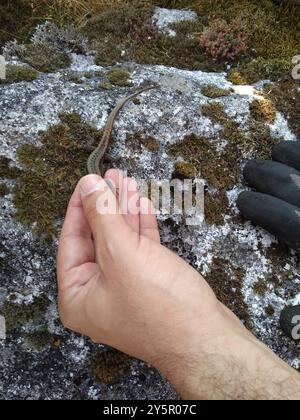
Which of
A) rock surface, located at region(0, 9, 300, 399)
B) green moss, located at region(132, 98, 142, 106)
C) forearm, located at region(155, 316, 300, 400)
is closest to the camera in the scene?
forearm, located at region(155, 316, 300, 400)

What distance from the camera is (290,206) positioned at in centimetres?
439

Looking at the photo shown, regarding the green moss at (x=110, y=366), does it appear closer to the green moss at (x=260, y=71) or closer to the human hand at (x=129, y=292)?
the human hand at (x=129, y=292)

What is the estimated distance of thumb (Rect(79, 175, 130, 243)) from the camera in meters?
→ 3.17

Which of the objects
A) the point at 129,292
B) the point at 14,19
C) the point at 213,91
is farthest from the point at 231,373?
the point at 14,19

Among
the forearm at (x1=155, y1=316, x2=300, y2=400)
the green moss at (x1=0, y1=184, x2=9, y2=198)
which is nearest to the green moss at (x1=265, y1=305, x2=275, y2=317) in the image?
the forearm at (x1=155, y1=316, x2=300, y2=400)

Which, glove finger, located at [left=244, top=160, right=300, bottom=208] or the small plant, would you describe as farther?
the small plant

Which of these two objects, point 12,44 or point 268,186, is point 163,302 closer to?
point 268,186

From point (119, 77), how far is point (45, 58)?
84 centimetres

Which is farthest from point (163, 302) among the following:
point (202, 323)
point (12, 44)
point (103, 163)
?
point (12, 44)

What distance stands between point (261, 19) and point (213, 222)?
2.92m

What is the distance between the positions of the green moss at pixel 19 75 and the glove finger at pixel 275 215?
2.30 m

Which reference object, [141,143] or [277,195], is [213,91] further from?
[277,195]

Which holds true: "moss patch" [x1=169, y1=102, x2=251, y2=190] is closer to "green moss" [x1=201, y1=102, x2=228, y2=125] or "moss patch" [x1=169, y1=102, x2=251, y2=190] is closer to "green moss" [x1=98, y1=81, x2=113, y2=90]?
"green moss" [x1=201, y1=102, x2=228, y2=125]

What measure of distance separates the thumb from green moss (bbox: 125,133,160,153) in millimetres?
1249
